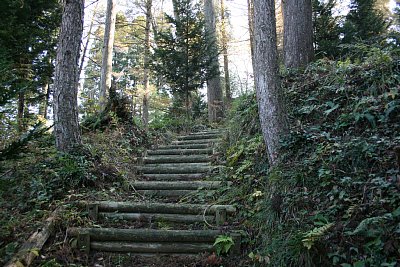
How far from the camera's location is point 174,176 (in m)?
6.34

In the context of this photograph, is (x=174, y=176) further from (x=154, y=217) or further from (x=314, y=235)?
(x=314, y=235)

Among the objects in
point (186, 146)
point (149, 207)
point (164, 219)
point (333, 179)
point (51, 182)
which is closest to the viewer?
point (333, 179)

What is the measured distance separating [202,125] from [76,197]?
250 inches

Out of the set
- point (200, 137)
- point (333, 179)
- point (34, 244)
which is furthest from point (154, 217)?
point (200, 137)

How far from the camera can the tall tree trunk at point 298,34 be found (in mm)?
7539

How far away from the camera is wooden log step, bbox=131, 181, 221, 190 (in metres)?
5.69

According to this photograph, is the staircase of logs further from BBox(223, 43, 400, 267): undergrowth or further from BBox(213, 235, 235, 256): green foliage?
BBox(223, 43, 400, 267): undergrowth

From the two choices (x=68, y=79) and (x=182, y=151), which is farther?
(x=182, y=151)

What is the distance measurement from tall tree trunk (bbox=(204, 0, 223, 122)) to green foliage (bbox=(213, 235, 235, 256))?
795 centimetres

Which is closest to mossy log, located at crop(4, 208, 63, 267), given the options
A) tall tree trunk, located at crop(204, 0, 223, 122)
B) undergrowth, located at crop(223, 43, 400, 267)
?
undergrowth, located at crop(223, 43, 400, 267)

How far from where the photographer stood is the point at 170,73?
34.9ft

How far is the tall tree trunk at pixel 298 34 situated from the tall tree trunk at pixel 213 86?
3.66m

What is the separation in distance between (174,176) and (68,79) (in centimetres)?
290

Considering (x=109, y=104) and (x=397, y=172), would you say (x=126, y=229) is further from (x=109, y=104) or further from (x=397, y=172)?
(x=109, y=104)
